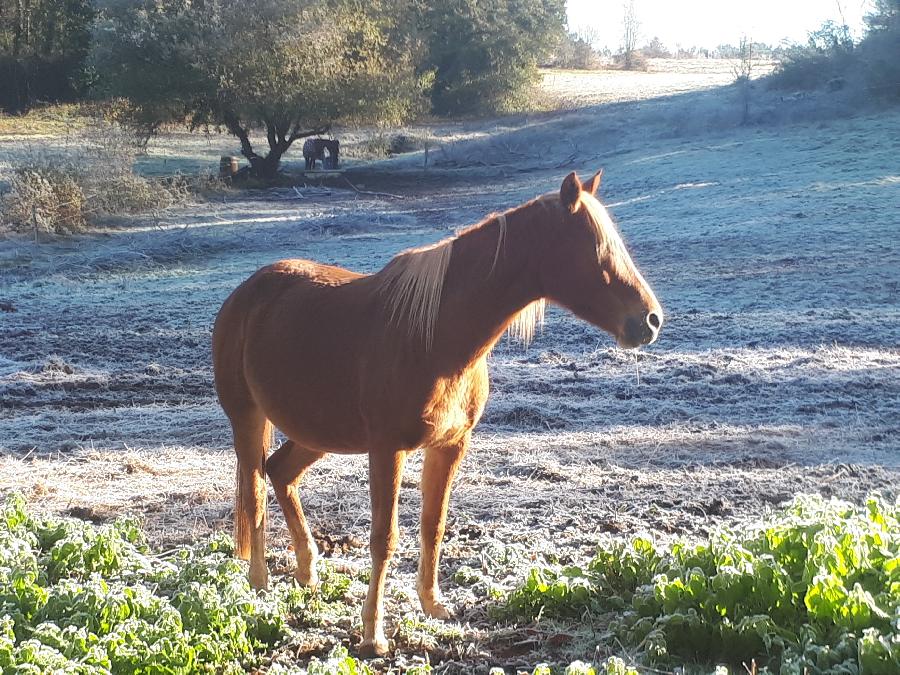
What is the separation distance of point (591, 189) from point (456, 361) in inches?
33.0

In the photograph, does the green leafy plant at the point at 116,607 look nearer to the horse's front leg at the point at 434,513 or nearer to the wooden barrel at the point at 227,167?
the horse's front leg at the point at 434,513

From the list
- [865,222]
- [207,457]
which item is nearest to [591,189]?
[207,457]

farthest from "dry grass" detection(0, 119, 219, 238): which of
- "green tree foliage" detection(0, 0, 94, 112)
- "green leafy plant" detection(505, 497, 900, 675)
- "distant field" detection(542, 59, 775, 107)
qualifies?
"distant field" detection(542, 59, 775, 107)

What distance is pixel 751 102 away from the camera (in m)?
23.9

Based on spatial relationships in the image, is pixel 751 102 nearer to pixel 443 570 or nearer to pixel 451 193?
pixel 451 193

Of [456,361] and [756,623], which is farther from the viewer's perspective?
[456,361]

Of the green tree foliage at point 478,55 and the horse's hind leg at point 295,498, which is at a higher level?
the green tree foliage at point 478,55

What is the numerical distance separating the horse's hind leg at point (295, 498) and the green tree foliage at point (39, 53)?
29.0 m

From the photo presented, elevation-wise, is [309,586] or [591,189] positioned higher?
[591,189]

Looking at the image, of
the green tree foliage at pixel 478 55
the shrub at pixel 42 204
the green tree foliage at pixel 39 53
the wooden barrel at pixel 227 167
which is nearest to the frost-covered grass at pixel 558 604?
the shrub at pixel 42 204

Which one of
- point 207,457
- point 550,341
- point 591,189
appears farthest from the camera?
point 550,341

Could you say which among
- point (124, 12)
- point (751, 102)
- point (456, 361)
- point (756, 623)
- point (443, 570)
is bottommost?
point (443, 570)

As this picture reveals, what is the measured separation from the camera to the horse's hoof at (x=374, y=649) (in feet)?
11.2

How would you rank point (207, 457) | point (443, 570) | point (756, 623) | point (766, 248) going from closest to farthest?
point (756, 623)
point (443, 570)
point (207, 457)
point (766, 248)
